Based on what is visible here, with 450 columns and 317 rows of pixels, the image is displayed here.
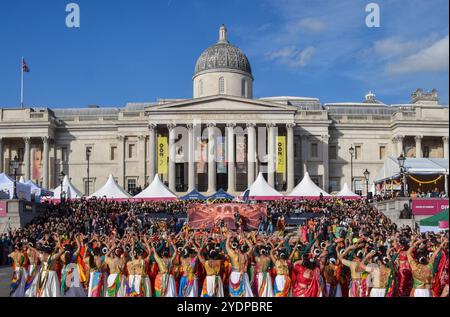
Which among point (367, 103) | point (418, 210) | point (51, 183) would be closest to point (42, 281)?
point (418, 210)

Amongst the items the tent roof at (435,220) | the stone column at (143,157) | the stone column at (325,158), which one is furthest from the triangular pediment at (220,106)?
the tent roof at (435,220)

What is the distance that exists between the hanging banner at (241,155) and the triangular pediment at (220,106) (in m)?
3.15

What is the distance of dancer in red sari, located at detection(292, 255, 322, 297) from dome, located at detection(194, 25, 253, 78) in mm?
63994

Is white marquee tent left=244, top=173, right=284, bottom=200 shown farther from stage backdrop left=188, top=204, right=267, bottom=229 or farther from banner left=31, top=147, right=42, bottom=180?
banner left=31, top=147, right=42, bottom=180

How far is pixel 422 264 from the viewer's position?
496 inches

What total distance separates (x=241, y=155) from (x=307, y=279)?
53293mm

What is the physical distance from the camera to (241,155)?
66.1 metres

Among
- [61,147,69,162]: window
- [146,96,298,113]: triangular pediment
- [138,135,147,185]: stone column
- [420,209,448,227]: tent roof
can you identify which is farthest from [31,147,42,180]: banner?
[420,209,448,227]: tent roof

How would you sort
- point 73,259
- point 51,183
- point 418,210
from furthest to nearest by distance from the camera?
point 51,183
point 418,210
point 73,259

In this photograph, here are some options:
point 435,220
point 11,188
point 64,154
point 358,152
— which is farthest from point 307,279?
point 64,154

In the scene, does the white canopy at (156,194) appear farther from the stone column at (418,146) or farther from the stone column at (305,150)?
the stone column at (418,146)
